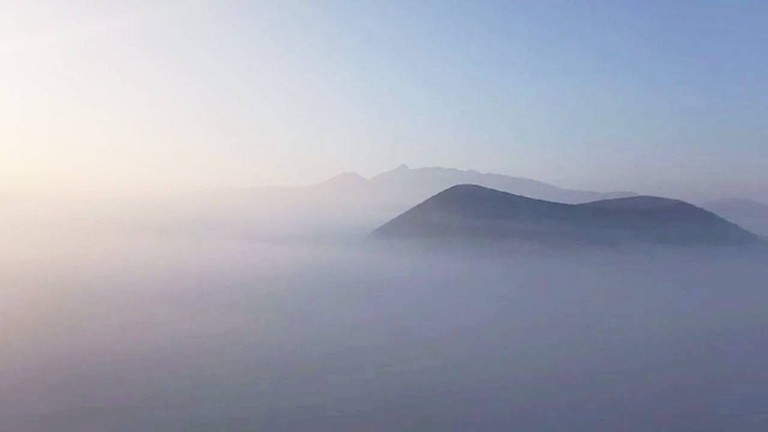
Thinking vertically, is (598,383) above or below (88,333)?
below

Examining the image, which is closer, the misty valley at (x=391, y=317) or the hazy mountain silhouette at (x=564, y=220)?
the misty valley at (x=391, y=317)

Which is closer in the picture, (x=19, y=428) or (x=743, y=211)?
(x=19, y=428)

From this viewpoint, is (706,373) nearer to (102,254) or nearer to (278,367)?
(278,367)

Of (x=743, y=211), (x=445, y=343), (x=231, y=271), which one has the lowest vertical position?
(x=445, y=343)

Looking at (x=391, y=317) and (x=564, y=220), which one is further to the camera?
(x=564, y=220)

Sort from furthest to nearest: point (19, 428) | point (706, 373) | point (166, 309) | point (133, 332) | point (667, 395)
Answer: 1. point (166, 309)
2. point (133, 332)
3. point (706, 373)
4. point (667, 395)
5. point (19, 428)

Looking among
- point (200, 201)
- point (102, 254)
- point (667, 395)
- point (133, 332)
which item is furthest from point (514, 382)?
point (102, 254)

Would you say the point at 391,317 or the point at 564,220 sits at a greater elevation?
the point at 564,220

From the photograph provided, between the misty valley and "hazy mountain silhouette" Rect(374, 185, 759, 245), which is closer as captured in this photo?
the misty valley
